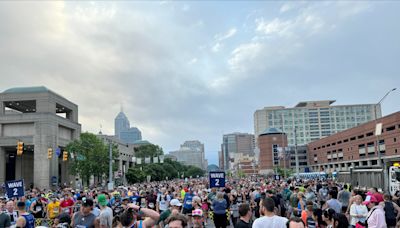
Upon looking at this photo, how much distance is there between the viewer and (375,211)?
872cm

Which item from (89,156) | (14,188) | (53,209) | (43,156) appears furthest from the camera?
(43,156)

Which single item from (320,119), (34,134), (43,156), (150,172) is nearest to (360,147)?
(150,172)

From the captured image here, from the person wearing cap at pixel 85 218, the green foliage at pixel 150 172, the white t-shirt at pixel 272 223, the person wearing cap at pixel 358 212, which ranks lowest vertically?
the green foliage at pixel 150 172

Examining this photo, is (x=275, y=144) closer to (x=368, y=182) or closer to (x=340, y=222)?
(x=368, y=182)

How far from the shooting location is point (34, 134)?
66.6 m

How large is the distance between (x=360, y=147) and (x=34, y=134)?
65.9 m

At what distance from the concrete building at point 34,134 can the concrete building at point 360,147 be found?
170ft

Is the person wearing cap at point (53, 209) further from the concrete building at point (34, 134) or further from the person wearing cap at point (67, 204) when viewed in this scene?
A: the concrete building at point (34, 134)

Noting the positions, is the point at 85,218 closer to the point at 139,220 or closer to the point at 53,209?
the point at 139,220

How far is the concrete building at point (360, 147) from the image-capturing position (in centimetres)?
6656

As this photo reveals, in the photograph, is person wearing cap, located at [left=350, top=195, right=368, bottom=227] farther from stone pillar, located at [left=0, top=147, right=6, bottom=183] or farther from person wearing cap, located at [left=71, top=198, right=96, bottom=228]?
stone pillar, located at [left=0, top=147, right=6, bottom=183]

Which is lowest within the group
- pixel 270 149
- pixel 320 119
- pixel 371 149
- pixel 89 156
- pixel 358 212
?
pixel 358 212

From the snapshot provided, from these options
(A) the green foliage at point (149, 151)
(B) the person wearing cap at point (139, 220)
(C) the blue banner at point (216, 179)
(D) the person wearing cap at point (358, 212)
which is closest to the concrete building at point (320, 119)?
(A) the green foliage at point (149, 151)

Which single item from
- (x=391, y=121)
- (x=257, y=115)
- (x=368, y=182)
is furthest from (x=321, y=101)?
(x=368, y=182)
